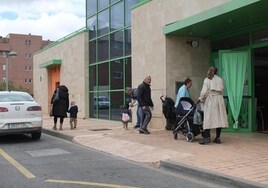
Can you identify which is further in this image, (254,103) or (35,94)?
(35,94)

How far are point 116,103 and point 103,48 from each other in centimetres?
304

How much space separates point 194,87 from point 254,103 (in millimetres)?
2300

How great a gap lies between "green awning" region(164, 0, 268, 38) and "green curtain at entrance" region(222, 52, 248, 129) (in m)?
0.91

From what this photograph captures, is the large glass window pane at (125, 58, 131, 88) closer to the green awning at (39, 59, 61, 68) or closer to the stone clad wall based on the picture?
the stone clad wall

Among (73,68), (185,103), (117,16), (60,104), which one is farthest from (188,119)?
(73,68)

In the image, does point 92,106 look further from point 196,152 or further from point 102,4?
point 196,152

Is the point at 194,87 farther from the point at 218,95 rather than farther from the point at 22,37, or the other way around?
the point at 22,37

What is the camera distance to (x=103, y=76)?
20719 millimetres

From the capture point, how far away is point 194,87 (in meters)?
A: 14.7

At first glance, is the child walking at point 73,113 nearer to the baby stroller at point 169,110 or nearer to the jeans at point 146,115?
the jeans at point 146,115

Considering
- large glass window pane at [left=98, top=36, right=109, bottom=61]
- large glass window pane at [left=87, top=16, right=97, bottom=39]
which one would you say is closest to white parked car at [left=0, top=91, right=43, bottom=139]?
large glass window pane at [left=98, top=36, right=109, bottom=61]

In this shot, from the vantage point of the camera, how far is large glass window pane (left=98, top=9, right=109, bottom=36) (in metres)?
20.2

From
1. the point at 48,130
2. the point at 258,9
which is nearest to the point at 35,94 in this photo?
the point at 48,130

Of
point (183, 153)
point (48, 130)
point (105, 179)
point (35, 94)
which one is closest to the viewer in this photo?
point (105, 179)
